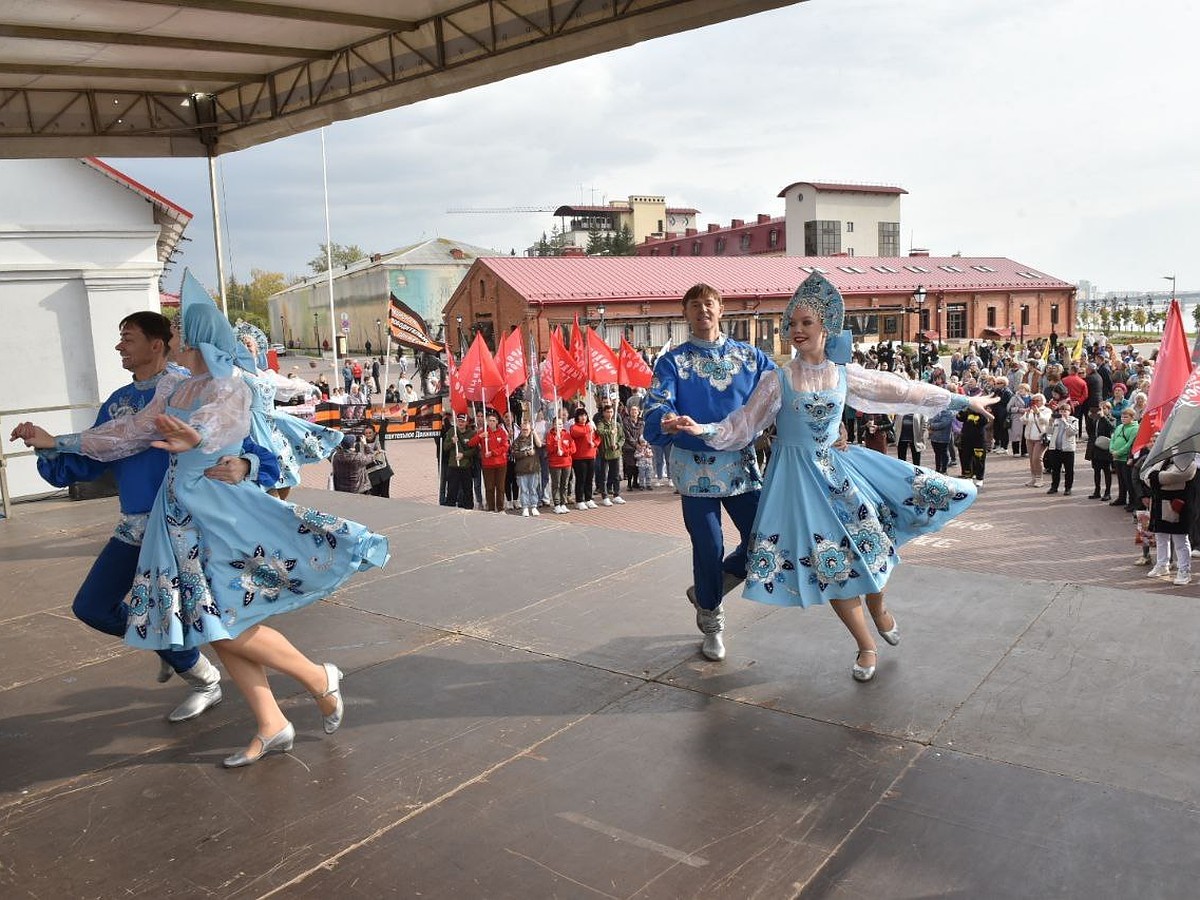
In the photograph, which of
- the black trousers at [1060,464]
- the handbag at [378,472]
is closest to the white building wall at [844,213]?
the black trousers at [1060,464]

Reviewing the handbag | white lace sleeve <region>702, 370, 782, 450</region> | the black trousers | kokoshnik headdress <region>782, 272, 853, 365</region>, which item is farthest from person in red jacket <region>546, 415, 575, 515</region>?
kokoshnik headdress <region>782, 272, 853, 365</region>

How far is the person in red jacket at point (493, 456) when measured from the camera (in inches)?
505

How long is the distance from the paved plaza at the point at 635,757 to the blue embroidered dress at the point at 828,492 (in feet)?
1.61

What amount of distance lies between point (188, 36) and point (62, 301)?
5.49 metres

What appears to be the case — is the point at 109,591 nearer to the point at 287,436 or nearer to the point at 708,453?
the point at 708,453

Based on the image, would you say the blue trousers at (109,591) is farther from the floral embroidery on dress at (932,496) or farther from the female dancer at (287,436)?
the floral embroidery on dress at (932,496)

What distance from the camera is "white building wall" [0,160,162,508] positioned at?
1133 cm

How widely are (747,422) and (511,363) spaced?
31.0 feet

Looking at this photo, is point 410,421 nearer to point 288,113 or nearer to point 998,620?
point 288,113

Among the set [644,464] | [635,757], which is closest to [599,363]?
[644,464]

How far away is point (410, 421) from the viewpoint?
627 inches

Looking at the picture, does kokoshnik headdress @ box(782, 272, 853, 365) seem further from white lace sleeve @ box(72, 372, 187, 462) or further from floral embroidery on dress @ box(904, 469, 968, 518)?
white lace sleeve @ box(72, 372, 187, 462)

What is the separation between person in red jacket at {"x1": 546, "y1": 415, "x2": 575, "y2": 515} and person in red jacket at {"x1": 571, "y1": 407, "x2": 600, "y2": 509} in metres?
0.12

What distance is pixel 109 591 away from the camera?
149 inches
